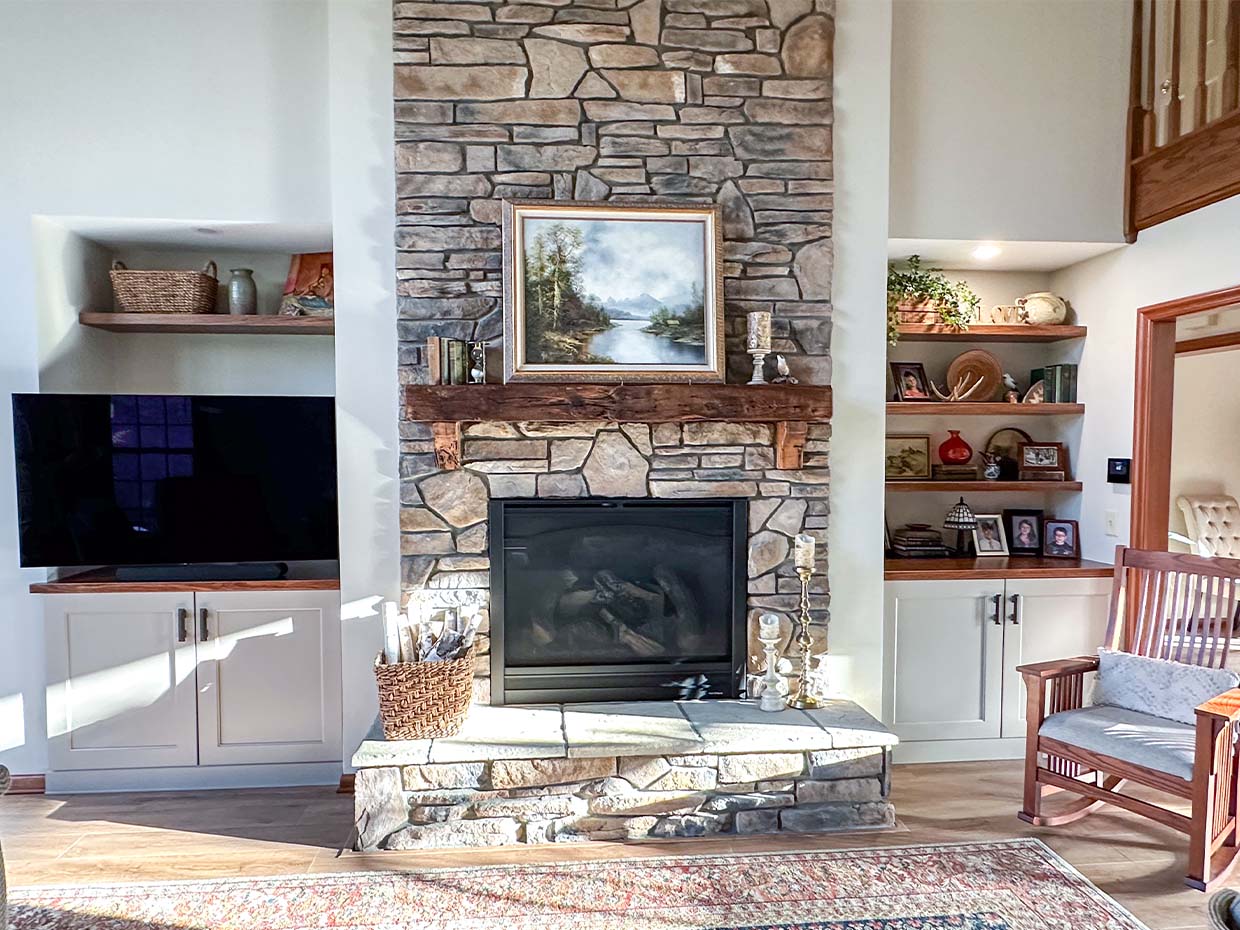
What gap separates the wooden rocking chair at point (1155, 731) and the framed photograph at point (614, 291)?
1753 millimetres

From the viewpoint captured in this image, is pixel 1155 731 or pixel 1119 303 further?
pixel 1119 303

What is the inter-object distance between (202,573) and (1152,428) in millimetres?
4046

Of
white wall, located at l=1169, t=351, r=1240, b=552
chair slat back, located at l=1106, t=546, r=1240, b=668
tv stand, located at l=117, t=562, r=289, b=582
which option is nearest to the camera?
chair slat back, located at l=1106, t=546, r=1240, b=668

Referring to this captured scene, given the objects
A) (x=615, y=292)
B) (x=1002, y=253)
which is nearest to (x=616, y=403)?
(x=615, y=292)

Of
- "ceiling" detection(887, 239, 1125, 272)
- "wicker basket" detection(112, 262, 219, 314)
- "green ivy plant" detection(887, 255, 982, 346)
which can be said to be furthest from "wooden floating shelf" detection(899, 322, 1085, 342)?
"wicker basket" detection(112, 262, 219, 314)

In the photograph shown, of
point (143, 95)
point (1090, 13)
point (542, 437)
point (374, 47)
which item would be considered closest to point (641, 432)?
point (542, 437)

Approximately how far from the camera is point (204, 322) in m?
3.34

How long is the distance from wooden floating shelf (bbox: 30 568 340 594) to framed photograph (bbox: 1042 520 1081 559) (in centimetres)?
327

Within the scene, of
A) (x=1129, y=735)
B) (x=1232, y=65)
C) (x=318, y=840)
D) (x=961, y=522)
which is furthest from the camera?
(x=961, y=522)

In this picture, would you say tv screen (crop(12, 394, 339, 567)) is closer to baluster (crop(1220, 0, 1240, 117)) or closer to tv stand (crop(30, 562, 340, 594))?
tv stand (crop(30, 562, 340, 594))

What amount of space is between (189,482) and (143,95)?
1524 millimetres

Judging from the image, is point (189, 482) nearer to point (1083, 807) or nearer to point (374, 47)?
point (374, 47)

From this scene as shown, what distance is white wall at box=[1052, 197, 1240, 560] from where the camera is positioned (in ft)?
10.4

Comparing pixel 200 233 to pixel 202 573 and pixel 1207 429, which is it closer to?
pixel 202 573
